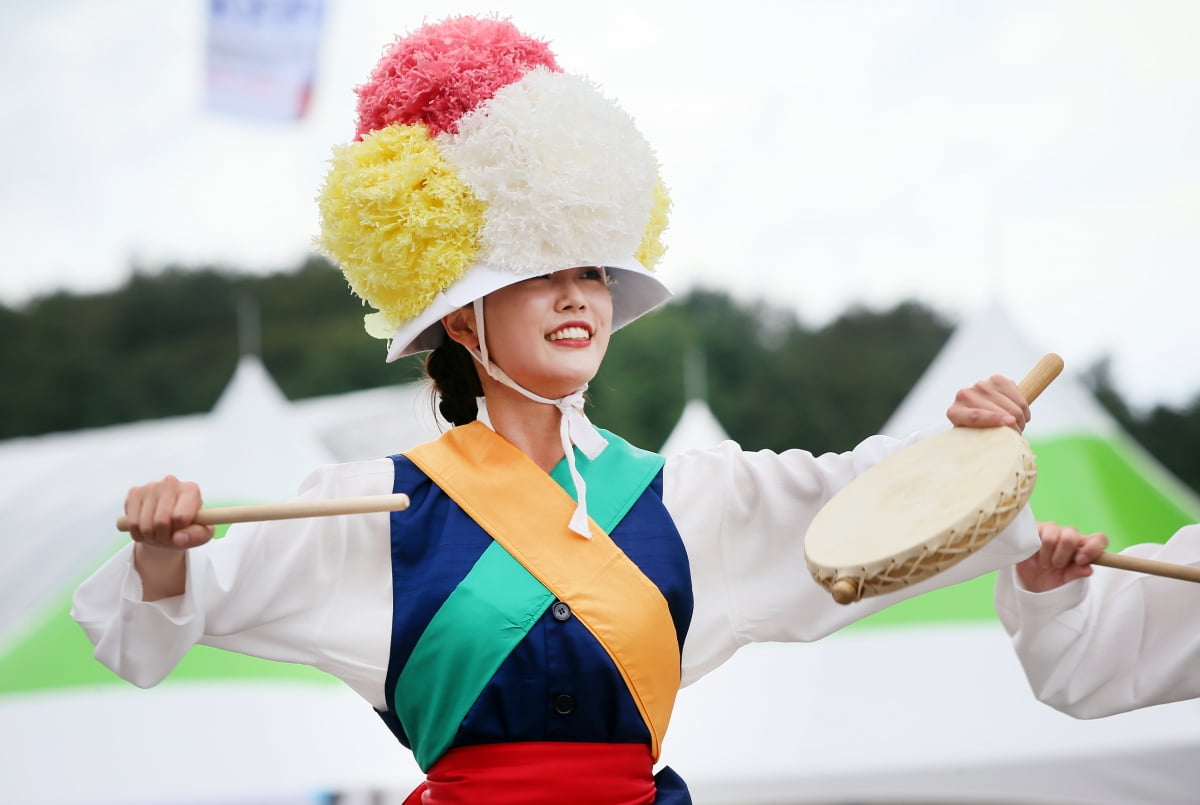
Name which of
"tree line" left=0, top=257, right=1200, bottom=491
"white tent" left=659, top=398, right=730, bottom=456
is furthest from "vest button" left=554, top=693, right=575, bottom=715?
"tree line" left=0, top=257, right=1200, bottom=491

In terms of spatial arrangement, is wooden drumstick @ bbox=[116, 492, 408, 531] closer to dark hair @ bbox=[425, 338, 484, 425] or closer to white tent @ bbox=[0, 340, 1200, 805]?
dark hair @ bbox=[425, 338, 484, 425]

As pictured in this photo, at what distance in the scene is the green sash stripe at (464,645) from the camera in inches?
75.0

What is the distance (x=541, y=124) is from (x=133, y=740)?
3.39m

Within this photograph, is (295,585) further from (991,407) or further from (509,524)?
(991,407)

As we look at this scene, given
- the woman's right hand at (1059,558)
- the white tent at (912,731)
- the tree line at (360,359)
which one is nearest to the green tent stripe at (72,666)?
the white tent at (912,731)

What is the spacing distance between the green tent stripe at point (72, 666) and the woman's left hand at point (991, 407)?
3.27m

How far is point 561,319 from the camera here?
2064 mm

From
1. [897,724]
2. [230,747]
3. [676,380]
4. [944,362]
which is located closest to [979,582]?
[897,724]

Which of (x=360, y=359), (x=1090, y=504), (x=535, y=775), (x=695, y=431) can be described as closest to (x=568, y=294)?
(x=535, y=775)

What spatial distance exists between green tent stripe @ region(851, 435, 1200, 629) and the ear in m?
3.04

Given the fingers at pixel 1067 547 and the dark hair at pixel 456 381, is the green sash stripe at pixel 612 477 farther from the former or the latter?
the fingers at pixel 1067 547

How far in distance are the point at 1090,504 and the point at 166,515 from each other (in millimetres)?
4153

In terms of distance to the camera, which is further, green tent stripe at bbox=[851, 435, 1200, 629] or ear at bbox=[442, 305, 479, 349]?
green tent stripe at bbox=[851, 435, 1200, 629]

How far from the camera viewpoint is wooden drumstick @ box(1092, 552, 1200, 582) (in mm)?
2023
